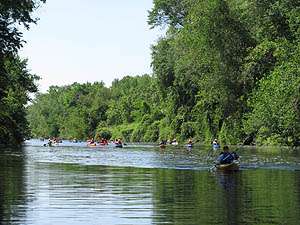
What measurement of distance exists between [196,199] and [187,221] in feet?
16.5

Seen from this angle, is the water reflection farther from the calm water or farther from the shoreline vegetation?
the shoreline vegetation

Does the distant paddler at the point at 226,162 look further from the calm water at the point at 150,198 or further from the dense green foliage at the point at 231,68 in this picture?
the dense green foliage at the point at 231,68

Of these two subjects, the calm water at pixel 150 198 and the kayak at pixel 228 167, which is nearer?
the calm water at pixel 150 198

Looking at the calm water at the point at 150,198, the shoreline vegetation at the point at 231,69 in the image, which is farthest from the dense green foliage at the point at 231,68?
the calm water at the point at 150,198

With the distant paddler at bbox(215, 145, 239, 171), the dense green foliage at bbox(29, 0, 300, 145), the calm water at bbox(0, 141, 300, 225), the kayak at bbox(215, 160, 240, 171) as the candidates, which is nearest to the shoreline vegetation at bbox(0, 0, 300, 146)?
the dense green foliage at bbox(29, 0, 300, 145)

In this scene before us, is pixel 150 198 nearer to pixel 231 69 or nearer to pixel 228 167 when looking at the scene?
pixel 228 167

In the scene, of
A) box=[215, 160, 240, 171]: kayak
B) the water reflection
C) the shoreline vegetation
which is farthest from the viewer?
the shoreline vegetation

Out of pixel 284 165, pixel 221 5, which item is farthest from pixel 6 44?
pixel 221 5

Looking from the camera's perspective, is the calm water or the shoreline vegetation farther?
the shoreline vegetation

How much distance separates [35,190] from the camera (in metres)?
25.1

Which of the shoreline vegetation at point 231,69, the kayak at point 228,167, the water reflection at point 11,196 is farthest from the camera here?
the shoreline vegetation at point 231,69

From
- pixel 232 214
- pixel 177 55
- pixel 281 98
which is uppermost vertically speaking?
pixel 177 55

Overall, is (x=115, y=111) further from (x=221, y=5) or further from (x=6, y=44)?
(x=6, y=44)

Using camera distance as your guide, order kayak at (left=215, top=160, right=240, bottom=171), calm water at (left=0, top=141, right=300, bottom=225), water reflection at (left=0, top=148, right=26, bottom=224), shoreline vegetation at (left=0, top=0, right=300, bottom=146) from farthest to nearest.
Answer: shoreline vegetation at (left=0, top=0, right=300, bottom=146) < kayak at (left=215, top=160, right=240, bottom=171) < water reflection at (left=0, top=148, right=26, bottom=224) < calm water at (left=0, top=141, right=300, bottom=225)
